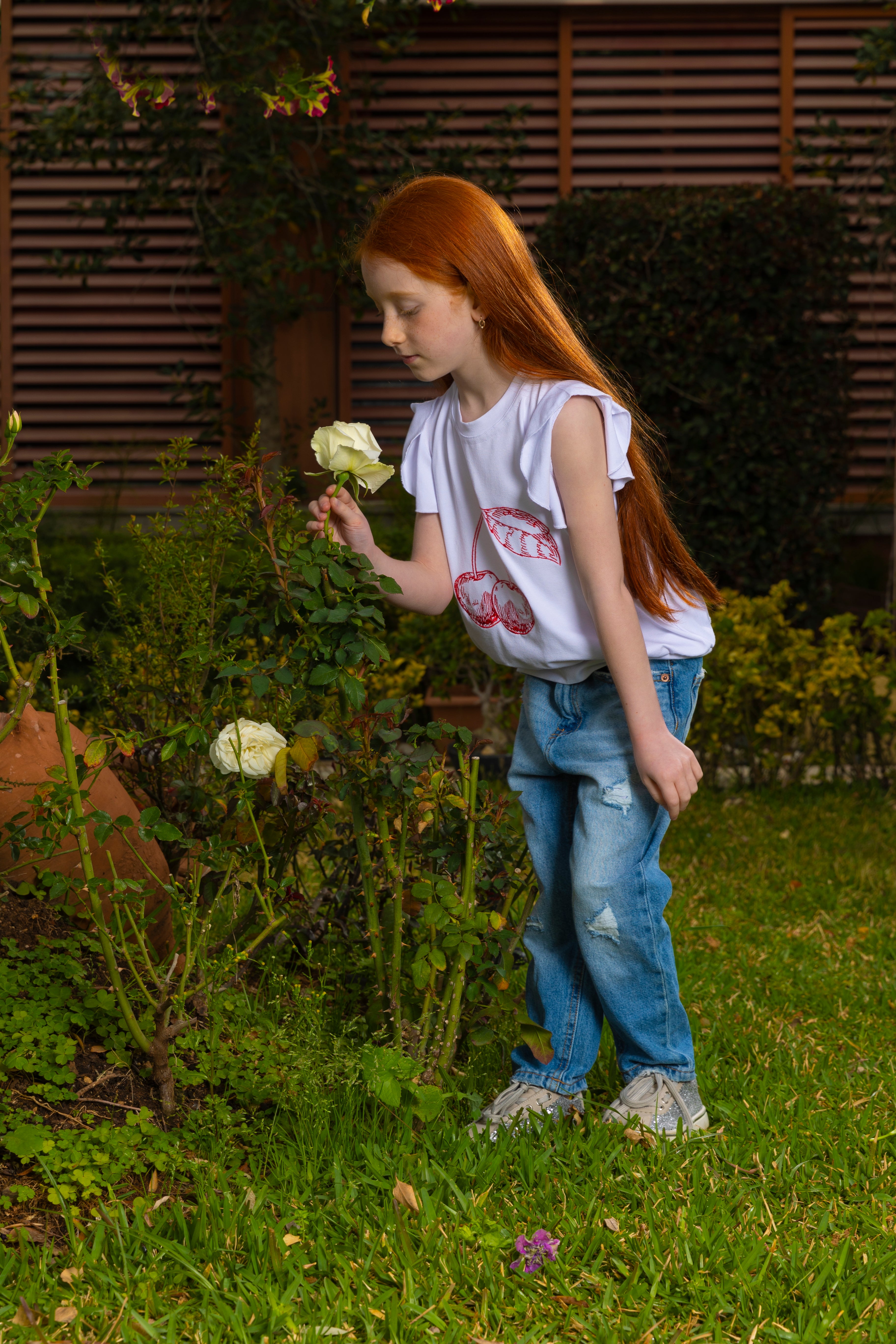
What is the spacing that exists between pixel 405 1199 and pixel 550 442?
1.20m

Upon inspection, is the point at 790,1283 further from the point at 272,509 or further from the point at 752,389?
the point at 752,389

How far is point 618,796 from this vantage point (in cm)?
206

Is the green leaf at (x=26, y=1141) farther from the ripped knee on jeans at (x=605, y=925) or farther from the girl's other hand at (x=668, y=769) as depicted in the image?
the girl's other hand at (x=668, y=769)

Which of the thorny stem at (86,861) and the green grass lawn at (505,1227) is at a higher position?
the thorny stem at (86,861)

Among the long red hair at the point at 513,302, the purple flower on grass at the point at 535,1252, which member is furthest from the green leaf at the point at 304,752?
the purple flower on grass at the point at 535,1252

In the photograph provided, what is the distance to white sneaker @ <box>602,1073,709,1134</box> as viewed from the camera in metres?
2.07

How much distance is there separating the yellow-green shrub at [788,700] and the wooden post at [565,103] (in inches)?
101

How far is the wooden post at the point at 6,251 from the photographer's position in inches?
233

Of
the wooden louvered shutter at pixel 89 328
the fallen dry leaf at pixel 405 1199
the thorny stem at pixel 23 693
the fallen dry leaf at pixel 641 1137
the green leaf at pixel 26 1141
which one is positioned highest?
the wooden louvered shutter at pixel 89 328

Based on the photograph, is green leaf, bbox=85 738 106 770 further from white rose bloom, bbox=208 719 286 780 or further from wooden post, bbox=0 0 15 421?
wooden post, bbox=0 0 15 421

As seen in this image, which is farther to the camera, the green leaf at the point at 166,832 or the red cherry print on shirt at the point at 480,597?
the red cherry print on shirt at the point at 480,597

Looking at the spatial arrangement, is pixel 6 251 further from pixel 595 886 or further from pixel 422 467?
pixel 595 886

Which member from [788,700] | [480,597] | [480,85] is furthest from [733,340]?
[480,597]

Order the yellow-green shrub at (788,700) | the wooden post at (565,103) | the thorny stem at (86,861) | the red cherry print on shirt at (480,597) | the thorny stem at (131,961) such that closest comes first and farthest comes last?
1. the thorny stem at (86,861)
2. the thorny stem at (131,961)
3. the red cherry print on shirt at (480,597)
4. the yellow-green shrub at (788,700)
5. the wooden post at (565,103)
